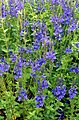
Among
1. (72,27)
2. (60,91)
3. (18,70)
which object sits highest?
(72,27)

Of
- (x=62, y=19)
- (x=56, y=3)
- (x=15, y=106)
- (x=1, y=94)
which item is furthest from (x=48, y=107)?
(x=56, y=3)

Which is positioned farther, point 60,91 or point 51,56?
point 51,56

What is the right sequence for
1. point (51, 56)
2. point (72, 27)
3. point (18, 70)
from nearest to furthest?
point (18, 70) → point (51, 56) → point (72, 27)

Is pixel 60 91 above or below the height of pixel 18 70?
below

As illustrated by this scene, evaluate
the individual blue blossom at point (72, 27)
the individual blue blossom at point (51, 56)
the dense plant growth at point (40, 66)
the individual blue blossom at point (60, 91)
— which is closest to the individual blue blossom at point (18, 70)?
the dense plant growth at point (40, 66)

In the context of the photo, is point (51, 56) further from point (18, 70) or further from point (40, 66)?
point (18, 70)

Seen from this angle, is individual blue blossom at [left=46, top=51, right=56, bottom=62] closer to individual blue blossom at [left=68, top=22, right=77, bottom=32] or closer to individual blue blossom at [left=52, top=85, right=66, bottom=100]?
individual blue blossom at [left=52, top=85, right=66, bottom=100]

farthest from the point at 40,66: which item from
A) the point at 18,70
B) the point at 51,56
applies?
the point at 18,70

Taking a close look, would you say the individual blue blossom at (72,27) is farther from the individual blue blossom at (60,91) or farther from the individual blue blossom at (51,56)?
the individual blue blossom at (60,91)

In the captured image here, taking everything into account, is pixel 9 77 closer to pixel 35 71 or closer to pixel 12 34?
pixel 35 71
